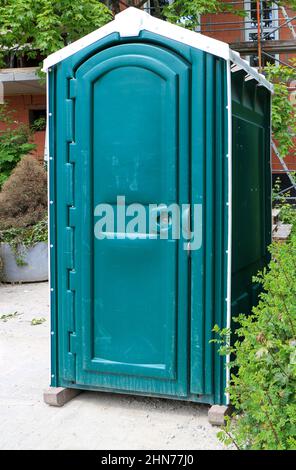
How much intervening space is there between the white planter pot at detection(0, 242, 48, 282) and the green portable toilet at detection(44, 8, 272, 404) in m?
4.78

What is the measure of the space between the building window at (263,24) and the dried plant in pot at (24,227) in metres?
5.86

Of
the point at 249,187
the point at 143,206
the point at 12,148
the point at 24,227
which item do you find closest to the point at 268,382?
the point at 143,206

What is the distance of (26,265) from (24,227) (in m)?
0.58

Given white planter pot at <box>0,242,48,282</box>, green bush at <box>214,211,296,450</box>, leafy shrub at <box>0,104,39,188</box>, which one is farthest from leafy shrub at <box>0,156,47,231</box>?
green bush at <box>214,211,296,450</box>

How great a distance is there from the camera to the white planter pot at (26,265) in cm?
880

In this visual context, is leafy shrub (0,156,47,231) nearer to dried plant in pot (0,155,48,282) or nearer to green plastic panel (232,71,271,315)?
dried plant in pot (0,155,48,282)

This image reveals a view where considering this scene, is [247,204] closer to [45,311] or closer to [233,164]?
[233,164]

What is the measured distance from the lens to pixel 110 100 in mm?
3902

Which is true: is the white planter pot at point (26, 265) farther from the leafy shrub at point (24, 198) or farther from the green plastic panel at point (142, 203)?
the green plastic panel at point (142, 203)

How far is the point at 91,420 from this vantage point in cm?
388

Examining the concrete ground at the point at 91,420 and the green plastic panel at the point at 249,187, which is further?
the green plastic panel at the point at 249,187

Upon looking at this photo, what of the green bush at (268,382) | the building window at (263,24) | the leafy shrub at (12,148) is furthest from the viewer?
the building window at (263,24)

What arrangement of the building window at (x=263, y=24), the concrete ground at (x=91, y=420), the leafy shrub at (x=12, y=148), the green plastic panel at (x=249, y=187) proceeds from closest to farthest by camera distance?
the concrete ground at (x=91, y=420) → the green plastic panel at (x=249, y=187) → the leafy shrub at (x=12, y=148) → the building window at (x=263, y=24)

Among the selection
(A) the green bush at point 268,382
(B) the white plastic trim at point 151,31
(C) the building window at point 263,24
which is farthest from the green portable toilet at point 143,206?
(C) the building window at point 263,24
